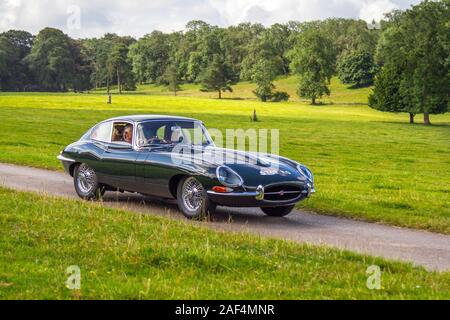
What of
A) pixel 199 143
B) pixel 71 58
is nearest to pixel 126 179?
pixel 199 143

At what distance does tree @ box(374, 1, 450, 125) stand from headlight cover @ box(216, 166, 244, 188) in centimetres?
6641

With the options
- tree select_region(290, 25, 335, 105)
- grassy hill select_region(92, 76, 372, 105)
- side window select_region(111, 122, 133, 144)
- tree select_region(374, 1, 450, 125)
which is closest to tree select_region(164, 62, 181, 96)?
grassy hill select_region(92, 76, 372, 105)

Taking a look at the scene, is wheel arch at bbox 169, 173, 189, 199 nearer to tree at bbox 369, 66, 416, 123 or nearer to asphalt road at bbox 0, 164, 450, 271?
asphalt road at bbox 0, 164, 450, 271

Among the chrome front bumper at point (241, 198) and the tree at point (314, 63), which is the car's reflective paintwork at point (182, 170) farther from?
the tree at point (314, 63)

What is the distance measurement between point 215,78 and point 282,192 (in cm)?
11993

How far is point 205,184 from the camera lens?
10.6 m

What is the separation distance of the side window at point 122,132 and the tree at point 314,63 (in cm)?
8964

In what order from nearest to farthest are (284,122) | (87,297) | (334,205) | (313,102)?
1. (87,297)
2. (334,205)
3. (284,122)
4. (313,102)

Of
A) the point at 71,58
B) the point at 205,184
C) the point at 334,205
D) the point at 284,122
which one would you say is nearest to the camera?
the point at 205,184

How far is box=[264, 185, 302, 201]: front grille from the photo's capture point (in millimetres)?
10766

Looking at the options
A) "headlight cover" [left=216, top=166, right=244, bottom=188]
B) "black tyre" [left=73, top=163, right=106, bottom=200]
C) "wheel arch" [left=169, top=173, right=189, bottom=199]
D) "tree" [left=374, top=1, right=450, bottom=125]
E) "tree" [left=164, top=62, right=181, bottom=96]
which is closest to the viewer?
"headlight cover" [left=216, top=166, right=244, bottom=188]
